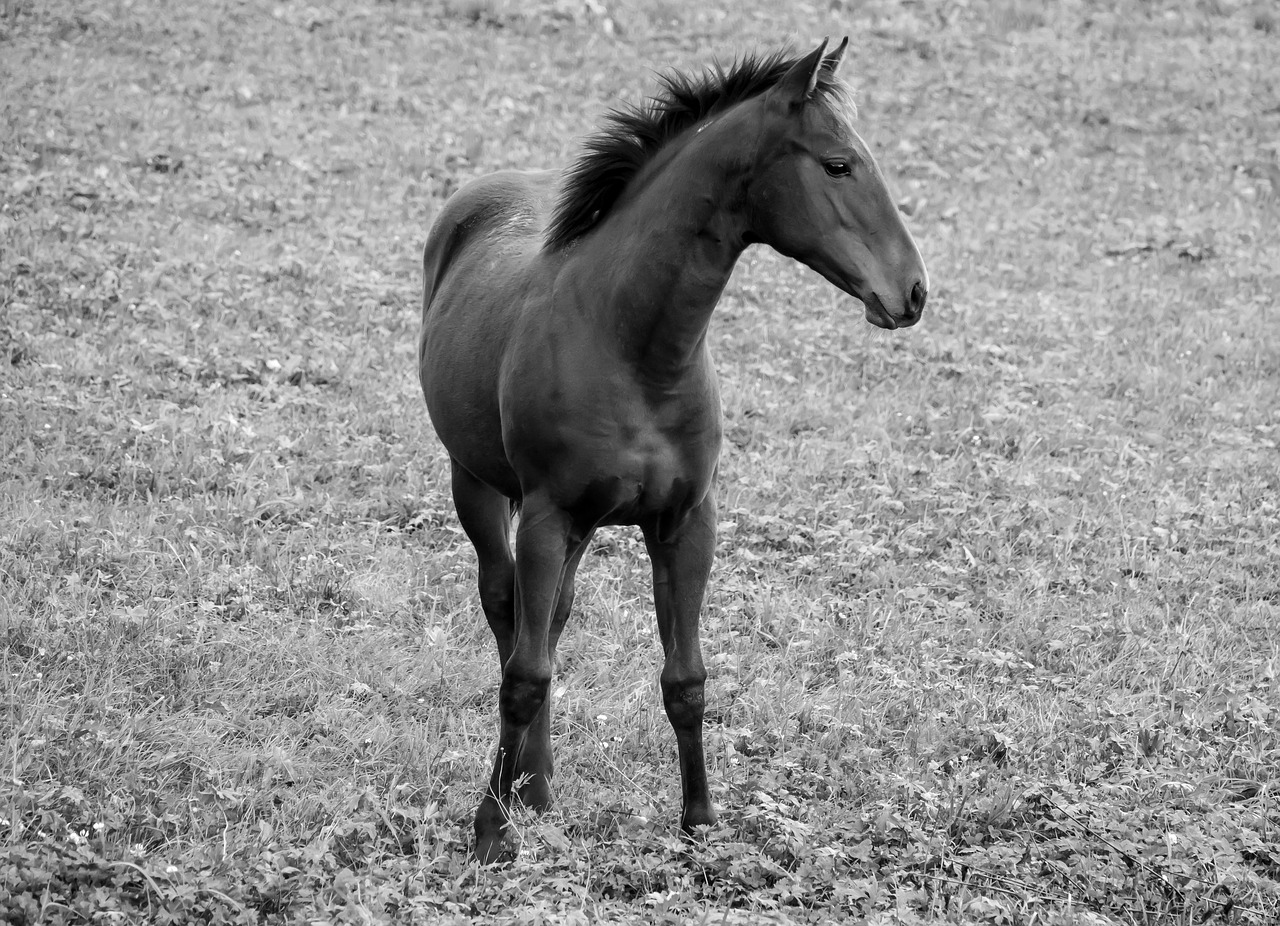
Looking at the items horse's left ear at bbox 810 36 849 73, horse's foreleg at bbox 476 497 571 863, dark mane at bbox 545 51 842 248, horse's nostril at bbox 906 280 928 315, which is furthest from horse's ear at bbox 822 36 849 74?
horse's foreleg at bbox 476 497 571 863

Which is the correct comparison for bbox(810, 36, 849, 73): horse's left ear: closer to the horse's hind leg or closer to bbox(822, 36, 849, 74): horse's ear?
bbox(822, 36, 849, 74): horse's ear

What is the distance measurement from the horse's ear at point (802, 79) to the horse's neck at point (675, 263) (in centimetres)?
26

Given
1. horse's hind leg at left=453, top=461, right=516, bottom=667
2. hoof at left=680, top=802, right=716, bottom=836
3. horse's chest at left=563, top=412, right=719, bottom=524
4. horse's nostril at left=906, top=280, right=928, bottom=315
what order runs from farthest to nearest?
horse's hind leg at left=453, top=461, right=516, bottom=667, hoof at left=680, top=802, right=716, bottom=836, horse's chest at left=563, top=412, right=719, bottom=524, horse's nostril at left=906, top=280, right=928, bottom=315

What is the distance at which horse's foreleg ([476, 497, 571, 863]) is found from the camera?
3.80 m

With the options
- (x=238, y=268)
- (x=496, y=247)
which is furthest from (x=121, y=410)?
(x=496, y=247)

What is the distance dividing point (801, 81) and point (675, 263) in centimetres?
61

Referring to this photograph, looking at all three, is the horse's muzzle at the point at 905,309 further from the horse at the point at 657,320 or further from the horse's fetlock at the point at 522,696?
the horse's fetlock at the point at 522,696

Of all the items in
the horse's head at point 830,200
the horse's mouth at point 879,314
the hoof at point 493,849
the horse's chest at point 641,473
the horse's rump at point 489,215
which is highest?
the horse's head at point 830,200

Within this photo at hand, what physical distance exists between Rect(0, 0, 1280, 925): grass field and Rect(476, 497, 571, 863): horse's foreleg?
163 mm

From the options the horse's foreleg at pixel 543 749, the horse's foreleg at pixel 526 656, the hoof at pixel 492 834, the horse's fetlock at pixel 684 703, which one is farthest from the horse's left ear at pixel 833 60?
the hoof at pixel 492 834

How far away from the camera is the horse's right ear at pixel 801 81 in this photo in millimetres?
3380

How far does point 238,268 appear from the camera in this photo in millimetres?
8969

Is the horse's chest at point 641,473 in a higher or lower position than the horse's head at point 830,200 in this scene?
lower

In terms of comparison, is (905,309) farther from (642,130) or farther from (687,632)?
(687,632)
